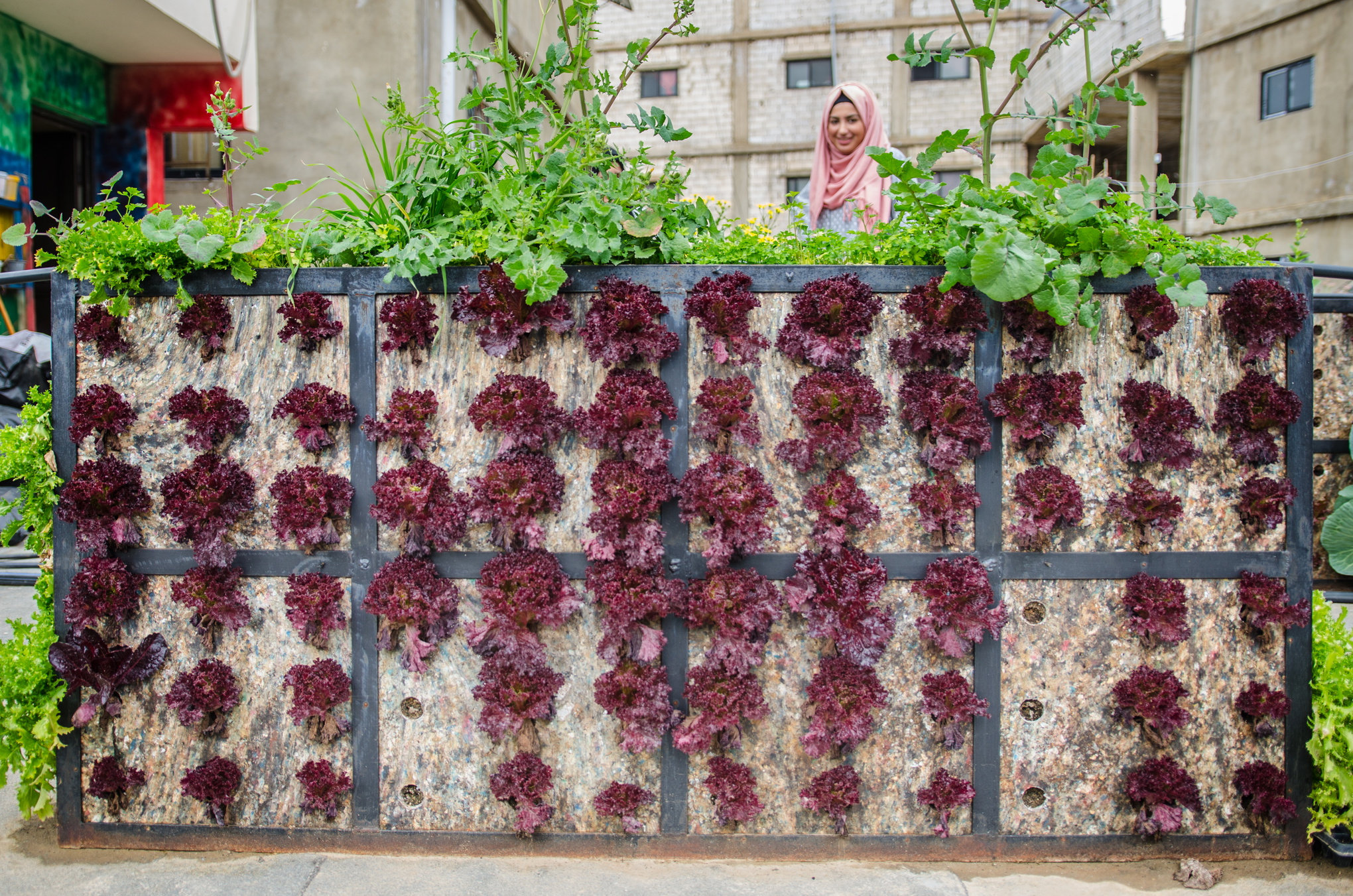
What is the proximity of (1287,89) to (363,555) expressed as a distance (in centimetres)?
1718

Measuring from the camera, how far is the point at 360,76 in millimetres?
9430

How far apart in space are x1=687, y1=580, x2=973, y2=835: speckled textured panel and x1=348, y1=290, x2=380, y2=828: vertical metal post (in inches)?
44.4

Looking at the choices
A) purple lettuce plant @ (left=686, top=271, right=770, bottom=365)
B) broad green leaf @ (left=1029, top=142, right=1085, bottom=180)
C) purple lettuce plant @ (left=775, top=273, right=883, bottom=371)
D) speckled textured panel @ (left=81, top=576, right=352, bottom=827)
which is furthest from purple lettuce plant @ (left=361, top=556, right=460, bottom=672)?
broad green leaf @ (left=1029, top=142, right=1085, bottom=180)

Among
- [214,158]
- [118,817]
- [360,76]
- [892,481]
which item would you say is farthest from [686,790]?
[214,158]

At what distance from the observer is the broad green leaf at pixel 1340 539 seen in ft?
10.2

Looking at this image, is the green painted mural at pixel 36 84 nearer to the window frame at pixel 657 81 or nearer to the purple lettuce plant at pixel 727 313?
the purple lettuce plant at pixel 727 313

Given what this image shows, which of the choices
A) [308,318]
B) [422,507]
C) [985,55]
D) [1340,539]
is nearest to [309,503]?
[422,507]

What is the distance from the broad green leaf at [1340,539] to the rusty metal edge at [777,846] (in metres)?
0.99

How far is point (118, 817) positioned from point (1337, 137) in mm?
17453

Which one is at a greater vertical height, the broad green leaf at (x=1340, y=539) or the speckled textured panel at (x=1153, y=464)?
the speckled textured panel at (x=1153, y=464)

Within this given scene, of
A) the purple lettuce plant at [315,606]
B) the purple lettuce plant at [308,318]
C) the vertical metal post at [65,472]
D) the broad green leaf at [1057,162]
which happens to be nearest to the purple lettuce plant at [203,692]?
the purple lettuce plant at [315,606]

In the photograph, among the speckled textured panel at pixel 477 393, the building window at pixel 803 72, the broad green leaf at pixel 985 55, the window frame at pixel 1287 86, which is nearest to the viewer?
the broad green leaf at pixel 985 55

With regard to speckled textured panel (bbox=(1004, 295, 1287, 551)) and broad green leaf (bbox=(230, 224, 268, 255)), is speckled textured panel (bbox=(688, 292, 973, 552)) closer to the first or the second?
speckled textured panel (bbox=(1004, 295, 1287, 551))

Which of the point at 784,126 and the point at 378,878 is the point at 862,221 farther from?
the point at 784,126
